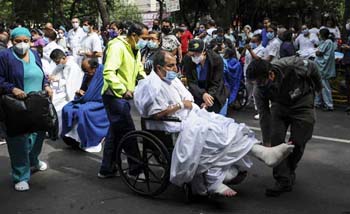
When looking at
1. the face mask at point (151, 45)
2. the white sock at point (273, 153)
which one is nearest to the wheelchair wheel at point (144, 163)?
the white sock at point (273, 153)

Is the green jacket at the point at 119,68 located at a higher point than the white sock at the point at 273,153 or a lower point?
higher

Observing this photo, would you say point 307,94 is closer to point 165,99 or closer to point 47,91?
point 165,99

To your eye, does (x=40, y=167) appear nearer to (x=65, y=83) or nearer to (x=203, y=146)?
(x=65, y=83)

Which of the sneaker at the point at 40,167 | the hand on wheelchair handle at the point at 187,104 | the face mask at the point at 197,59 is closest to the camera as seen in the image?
the hand on wheelchair handle at the point at 187,104

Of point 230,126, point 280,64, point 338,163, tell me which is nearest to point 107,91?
point 230,126

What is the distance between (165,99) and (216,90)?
163 centimetres

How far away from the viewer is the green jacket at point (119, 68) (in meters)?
5.34

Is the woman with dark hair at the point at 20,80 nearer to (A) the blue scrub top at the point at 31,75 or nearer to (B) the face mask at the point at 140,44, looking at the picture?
(A) the blue scrub top at the point at 31,75

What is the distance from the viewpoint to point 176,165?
4.56 m

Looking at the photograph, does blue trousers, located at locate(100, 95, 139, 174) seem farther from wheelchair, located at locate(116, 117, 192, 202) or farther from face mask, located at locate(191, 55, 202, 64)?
face mask, located at locate(191, 55, 202, 64)

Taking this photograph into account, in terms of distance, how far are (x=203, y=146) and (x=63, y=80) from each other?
391 centimetres

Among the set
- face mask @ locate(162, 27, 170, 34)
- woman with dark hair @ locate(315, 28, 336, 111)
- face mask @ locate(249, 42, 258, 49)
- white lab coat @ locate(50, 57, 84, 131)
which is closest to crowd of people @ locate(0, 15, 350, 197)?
white lab coat @ locate(50, 57, 84, 131)

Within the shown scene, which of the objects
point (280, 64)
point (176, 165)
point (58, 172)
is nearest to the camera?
point (176, 165)

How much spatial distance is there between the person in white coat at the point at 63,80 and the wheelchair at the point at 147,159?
8.59ft
